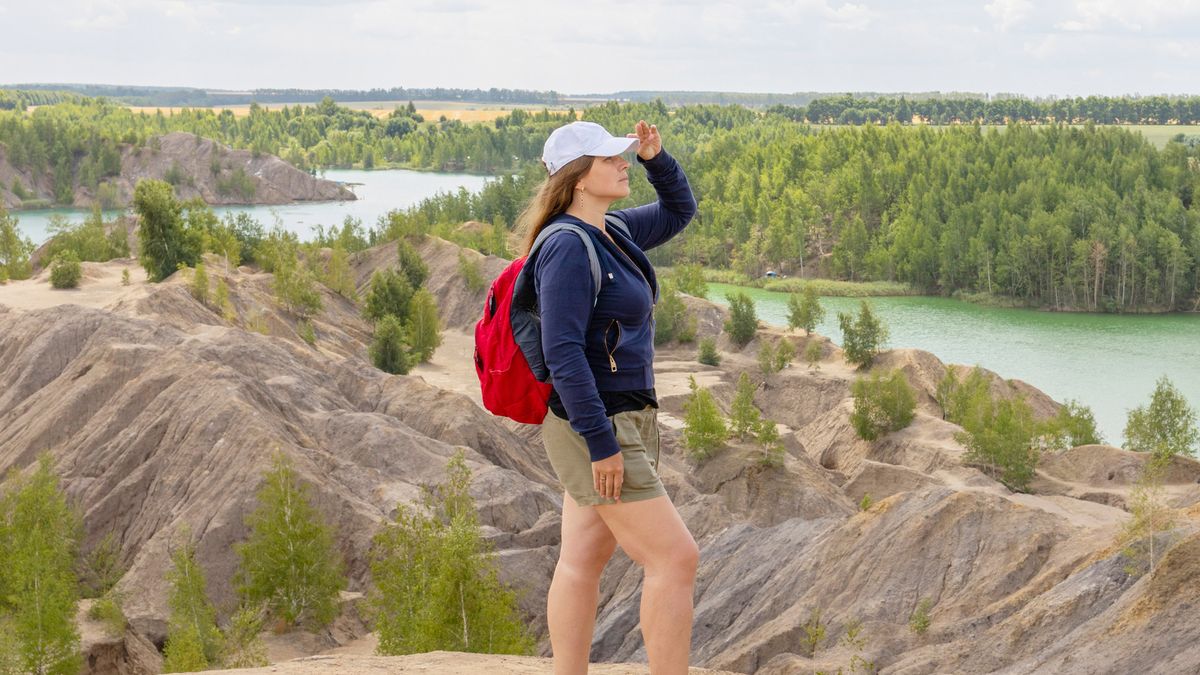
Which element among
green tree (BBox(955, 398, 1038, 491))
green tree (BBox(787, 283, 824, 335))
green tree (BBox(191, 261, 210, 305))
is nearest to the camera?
green tree (BBox(955, 398, 1038, 491))

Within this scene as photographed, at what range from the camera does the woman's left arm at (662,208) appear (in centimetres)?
779

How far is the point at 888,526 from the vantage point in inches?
851

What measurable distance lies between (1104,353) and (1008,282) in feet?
82.5

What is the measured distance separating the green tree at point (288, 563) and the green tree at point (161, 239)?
31.8 m

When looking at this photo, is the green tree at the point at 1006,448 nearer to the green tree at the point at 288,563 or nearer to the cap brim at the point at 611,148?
the green tree at the point at 288,563

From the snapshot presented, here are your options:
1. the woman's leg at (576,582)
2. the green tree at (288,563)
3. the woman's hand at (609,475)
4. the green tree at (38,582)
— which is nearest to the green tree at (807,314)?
the green tree at (288,563)

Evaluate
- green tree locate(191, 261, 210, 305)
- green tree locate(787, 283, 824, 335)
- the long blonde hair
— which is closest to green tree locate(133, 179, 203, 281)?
green tree locate(191, 261, 210, 305)

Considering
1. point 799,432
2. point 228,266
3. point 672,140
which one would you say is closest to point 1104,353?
point 799,432

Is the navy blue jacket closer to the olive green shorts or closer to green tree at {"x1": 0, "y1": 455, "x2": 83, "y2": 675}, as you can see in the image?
the olive green shorts

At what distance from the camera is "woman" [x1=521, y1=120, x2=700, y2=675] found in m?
6.51

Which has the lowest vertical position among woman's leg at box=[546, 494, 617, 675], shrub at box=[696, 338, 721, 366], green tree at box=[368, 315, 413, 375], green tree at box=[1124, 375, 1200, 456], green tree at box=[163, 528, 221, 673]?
shrub at box=[696, 338, 721, 366]

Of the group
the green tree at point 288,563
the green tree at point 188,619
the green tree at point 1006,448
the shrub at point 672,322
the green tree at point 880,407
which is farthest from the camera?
the shrub at point 672,322

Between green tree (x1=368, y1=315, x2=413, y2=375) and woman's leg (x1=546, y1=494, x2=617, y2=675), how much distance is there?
45392 millimetres

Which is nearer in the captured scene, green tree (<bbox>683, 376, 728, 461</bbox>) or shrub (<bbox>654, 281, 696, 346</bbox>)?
green tree (<bbox>683, 376, 728, 461</bbox>)
